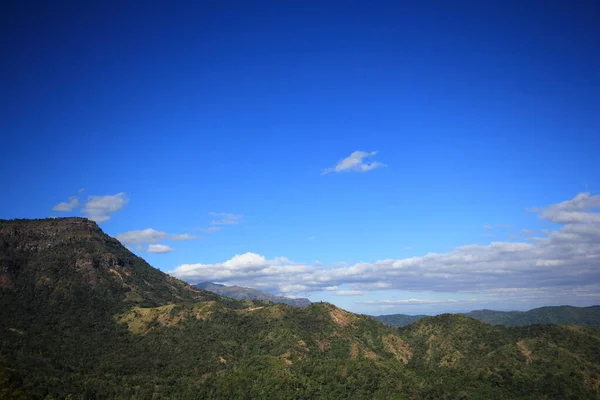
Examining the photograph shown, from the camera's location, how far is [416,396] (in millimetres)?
199625

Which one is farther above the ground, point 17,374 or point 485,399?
point 17,374

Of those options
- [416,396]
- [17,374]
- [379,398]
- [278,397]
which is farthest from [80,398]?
[416,396]

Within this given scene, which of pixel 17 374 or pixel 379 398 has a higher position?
pixel 17 374

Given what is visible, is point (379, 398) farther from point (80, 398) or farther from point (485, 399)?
point (80, 398)

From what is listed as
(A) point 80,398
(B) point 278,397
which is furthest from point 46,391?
(B) point 278,397

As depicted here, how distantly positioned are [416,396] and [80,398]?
509ft

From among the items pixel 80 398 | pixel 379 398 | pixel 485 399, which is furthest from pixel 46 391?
pixel 485 399

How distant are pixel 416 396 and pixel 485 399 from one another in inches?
1259

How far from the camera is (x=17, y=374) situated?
19175 centimetres

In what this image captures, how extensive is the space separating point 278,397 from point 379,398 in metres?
47.1

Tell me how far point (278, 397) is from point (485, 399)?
96.3m

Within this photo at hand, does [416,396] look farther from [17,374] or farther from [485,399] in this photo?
[17,374]

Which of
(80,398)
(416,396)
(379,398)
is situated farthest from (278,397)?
(80,398)

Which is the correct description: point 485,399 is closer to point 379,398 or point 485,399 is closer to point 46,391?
point 379,398
